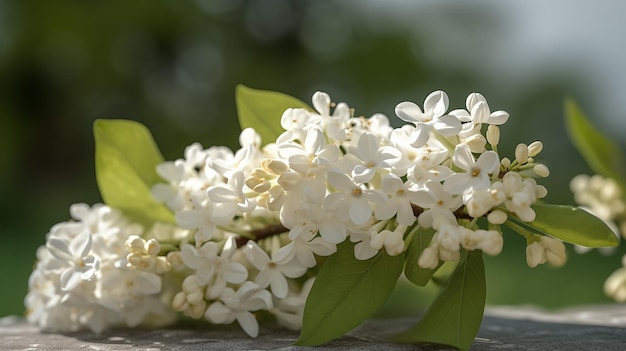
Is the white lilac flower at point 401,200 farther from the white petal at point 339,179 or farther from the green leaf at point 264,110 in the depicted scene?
the green leaf at point 264,110

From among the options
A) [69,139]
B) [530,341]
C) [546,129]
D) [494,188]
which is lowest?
[530,341]

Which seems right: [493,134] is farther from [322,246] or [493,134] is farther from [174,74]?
[174,74]

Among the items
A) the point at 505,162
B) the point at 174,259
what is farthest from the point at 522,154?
the point at 174,259

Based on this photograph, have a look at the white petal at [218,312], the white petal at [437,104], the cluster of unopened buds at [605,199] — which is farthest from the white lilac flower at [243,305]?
the cluster of unopened buds at [605,199]

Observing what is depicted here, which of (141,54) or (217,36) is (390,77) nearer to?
(217,36)

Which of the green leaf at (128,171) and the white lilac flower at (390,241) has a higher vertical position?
the green leaf at (128,171)

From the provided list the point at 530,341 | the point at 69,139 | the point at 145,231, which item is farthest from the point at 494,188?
the point at 69,139
